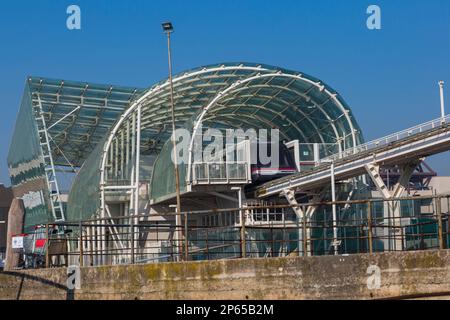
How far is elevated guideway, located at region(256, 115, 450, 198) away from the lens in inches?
1391

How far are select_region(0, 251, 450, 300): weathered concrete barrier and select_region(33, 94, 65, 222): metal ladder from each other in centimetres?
5058

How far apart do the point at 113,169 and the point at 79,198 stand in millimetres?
7204

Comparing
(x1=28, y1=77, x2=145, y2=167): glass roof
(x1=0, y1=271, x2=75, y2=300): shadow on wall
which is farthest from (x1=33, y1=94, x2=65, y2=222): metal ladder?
(x1=0, y1=271, x2=75, y2=300): shadow on wall

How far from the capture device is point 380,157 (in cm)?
3919

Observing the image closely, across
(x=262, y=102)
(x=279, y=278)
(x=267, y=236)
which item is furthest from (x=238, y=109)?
(x=279, y=278)

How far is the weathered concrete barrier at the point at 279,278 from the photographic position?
516 inches

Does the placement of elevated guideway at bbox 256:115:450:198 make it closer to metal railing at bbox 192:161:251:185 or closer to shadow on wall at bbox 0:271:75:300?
metal railing at bbox 192:161:251:185

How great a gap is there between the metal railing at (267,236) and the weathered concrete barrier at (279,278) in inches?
29.1

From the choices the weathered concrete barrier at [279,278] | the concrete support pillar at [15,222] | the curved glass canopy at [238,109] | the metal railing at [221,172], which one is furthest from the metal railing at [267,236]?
the curved glass canopy at [238,109]
